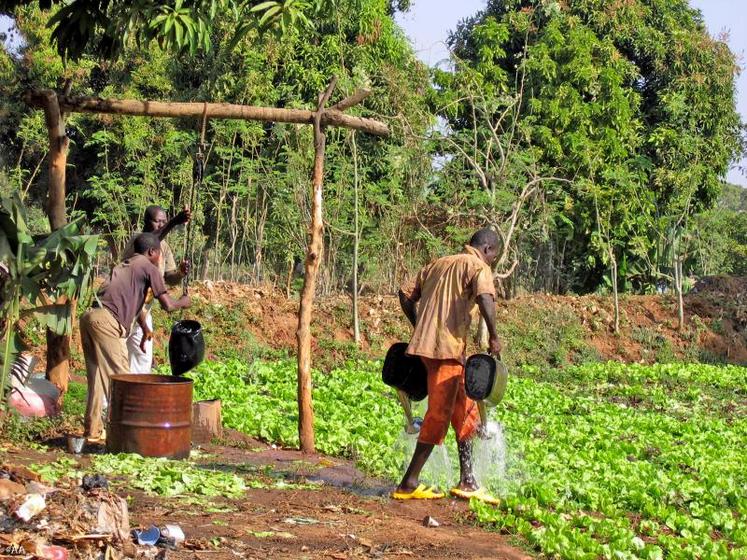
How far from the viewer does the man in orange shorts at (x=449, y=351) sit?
8367 millimetres

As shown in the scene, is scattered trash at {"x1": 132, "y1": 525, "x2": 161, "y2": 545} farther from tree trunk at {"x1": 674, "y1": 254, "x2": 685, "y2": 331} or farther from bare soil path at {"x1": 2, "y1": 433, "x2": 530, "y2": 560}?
tree trunk at {"x1": 674, "y1": 254, "x2": 685, "y2": 331}

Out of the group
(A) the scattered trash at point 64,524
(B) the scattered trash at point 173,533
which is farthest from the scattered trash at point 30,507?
(B) the scattered trash at point 173,533

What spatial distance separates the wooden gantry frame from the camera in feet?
32.1

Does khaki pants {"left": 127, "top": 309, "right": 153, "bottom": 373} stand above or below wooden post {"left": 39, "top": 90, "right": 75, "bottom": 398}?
below

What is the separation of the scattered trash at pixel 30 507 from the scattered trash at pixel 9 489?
7.6 inches

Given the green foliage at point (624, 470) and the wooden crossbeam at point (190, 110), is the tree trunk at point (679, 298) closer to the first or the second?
the green foliage at point (624, 470)

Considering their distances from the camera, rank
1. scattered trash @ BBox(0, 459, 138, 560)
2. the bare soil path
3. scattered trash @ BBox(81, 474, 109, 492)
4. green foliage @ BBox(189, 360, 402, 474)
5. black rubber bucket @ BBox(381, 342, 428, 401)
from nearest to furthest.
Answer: scattered trash @ BBox(0, 459, 138, 560), scattered trash @ BBox(81, 474, 109, 492), the bare soil path, black rubber bucket @ BBox(381, 342, 428, 401), green foliage @ BBox(189, 360, 402, 474)

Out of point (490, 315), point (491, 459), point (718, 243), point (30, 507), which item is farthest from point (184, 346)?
point (718, 243)

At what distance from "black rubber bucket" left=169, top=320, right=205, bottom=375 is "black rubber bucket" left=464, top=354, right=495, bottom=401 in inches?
118

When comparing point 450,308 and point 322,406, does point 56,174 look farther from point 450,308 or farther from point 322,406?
point 322,406

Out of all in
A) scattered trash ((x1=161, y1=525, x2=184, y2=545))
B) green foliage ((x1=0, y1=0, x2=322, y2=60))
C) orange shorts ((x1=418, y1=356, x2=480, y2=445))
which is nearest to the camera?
scattered trash ((x1=161, y1=525, x2=184, y2=545))

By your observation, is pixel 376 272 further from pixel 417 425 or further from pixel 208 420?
pixel 417 425

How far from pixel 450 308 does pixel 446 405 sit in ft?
2.56

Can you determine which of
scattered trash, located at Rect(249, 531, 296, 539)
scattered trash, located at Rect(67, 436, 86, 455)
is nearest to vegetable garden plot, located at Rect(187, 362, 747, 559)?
scattered trash, located at Rect(249, 531, 296, 539)
